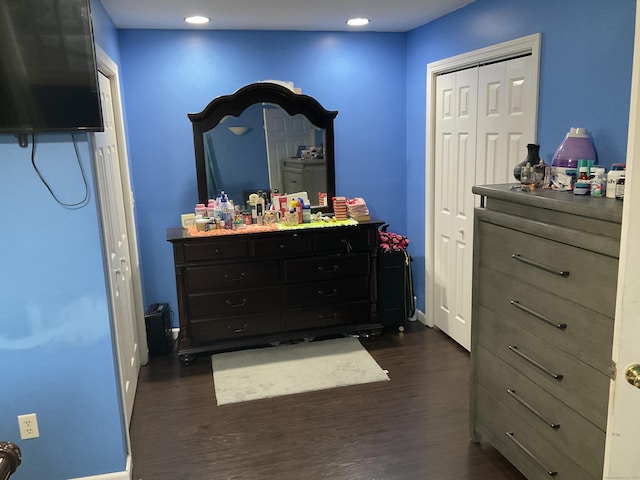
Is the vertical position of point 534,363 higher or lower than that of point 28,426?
higher

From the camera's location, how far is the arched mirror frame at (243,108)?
3.72 meters

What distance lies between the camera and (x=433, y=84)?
3.80 meters

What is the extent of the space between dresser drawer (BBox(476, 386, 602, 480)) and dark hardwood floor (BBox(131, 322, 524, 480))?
16 centimetres

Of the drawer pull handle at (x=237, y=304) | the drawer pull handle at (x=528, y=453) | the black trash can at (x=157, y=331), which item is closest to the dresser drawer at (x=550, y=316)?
the drawer pull handle at (x=528, y=453)

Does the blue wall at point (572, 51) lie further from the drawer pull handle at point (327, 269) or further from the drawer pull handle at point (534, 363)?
the drawer pull handle at point (327, 269)

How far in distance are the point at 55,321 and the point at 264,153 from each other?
214cm

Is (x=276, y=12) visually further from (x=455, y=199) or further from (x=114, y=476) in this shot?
(x=114, y=476)

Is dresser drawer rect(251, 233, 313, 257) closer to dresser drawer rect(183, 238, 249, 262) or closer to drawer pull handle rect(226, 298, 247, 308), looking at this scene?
dresser drawer rect(183, 238, 249, 262)

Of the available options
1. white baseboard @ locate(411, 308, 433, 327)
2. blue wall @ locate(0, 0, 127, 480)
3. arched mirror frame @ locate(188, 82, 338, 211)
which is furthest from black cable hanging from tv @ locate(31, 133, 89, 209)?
white baseboard @ locate(411, 308, 433, 327)

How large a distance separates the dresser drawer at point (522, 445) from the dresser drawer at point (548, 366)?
0.74ft

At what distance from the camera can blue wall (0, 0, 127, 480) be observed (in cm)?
205

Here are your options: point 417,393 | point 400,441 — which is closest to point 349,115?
point 417,393

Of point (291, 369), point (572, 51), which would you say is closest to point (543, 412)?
point (572, 51)

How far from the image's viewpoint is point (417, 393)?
3.10 m
